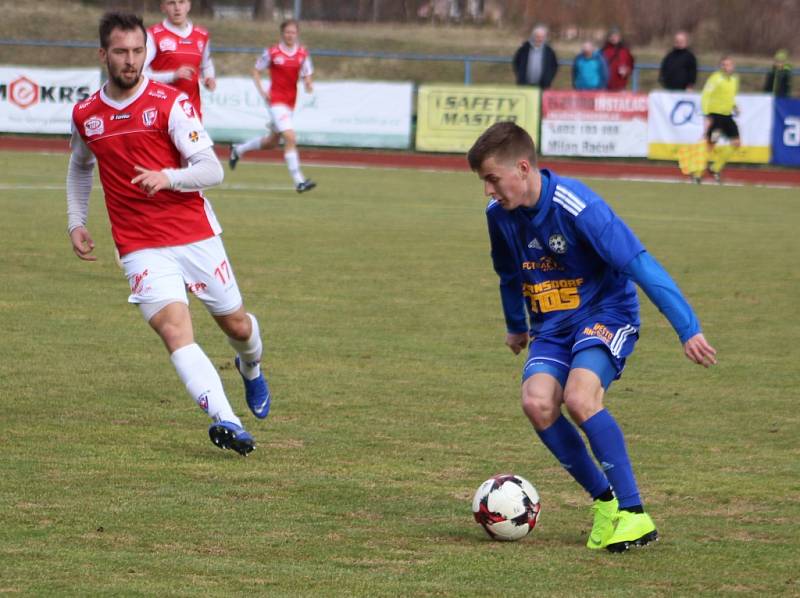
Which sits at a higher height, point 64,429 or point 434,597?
point 434,597

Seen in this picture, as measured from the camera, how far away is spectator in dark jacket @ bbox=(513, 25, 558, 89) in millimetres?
28781

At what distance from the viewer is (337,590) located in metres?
4.73

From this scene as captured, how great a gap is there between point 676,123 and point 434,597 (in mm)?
23813

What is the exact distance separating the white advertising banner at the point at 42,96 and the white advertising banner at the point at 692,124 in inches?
423

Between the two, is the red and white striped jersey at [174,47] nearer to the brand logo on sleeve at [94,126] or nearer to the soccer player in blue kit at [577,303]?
the brand logo on sleeve at [94,126]

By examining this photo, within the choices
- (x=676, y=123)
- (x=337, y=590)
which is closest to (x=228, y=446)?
(x=337, y=590)

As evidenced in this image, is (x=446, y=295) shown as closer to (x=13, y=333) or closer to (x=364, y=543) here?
(x=13, y=333)

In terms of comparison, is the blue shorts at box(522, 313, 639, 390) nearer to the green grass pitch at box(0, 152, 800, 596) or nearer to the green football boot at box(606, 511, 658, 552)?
the green football boot at box(606, 511, 658, 552)

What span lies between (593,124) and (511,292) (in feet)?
75.1

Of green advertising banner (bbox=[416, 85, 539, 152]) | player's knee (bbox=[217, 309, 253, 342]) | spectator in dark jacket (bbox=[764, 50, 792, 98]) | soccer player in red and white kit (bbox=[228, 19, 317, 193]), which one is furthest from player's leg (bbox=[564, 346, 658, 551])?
spectator in dark jacket (bbox=[764, 50, 792, 98])

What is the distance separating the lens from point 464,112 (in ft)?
94.9

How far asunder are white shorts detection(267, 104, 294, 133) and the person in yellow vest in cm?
785

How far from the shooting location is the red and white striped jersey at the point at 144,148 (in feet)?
21.9

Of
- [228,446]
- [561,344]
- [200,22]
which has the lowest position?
[200,22]
